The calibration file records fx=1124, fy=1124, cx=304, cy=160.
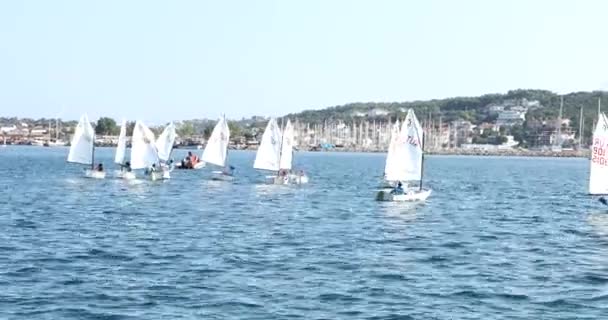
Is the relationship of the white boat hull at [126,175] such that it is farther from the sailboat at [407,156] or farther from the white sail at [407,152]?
the white sail at [407,152]

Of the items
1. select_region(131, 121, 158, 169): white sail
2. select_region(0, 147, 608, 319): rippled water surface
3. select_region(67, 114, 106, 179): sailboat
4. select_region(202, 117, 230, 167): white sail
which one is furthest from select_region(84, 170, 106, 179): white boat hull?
select_region(0, 147, 608, 319): rippled water surface

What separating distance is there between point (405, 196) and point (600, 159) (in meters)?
12.0

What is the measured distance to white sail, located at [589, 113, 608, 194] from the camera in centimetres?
5697

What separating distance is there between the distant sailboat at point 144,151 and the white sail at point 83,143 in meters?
A: 4.79

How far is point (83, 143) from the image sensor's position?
296ft

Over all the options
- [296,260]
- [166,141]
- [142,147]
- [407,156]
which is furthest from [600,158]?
[166,141]

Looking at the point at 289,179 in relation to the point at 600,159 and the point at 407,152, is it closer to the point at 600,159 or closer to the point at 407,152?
the point at 407,152

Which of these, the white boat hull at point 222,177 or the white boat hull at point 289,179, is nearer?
the white boat hull at point 289,179

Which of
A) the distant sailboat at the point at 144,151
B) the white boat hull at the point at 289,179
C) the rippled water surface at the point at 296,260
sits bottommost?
the rippled water surface at the point at 296,260

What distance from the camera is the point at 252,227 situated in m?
48.2

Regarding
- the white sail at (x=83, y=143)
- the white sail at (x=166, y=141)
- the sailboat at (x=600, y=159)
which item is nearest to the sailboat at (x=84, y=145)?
the white sail at (x=83, y=143)

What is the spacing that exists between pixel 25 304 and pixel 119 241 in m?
13.7

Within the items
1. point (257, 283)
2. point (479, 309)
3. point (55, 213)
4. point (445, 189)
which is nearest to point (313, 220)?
point (55, 213)

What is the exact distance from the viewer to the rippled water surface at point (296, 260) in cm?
2794
